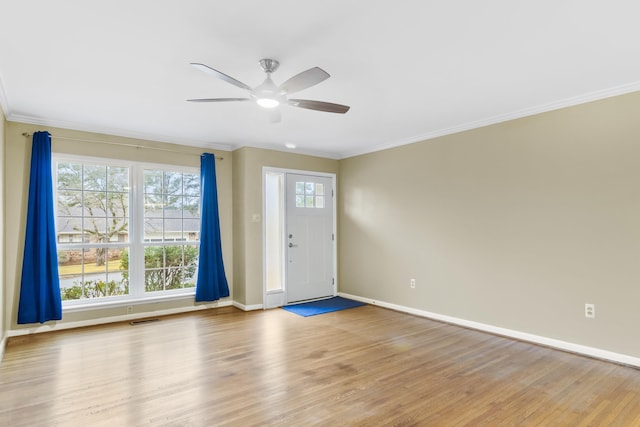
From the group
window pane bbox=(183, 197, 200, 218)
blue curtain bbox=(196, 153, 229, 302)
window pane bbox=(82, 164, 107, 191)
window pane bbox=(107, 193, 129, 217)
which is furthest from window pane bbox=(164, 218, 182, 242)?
window pane bbox=(82, 164, 107, 191)

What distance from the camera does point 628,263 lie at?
3262 mm

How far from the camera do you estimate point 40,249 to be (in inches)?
163

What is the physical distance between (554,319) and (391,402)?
7.21ft

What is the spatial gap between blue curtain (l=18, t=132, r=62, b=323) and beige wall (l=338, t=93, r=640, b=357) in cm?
425

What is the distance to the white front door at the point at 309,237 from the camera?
5.85 meters

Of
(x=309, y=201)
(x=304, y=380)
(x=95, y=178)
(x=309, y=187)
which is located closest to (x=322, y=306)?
(x=309, y=201)

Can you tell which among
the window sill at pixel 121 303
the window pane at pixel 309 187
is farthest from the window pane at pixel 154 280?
the window pane at pixel 309 187

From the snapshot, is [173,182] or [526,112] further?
[173,182]

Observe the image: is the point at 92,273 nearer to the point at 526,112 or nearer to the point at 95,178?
the point at 95,178

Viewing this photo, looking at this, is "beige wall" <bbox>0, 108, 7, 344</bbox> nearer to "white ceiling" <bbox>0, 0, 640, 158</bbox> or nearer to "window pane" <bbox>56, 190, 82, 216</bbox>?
"white ceiling" <bbox>0, 0, 640, 158</bbox>

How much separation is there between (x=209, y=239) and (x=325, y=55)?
351 centimetres

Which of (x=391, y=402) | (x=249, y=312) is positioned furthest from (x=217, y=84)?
(x=249, y=312)

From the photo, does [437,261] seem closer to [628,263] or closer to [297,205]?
[628,263]

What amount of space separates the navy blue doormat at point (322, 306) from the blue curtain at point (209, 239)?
45.4 inches
